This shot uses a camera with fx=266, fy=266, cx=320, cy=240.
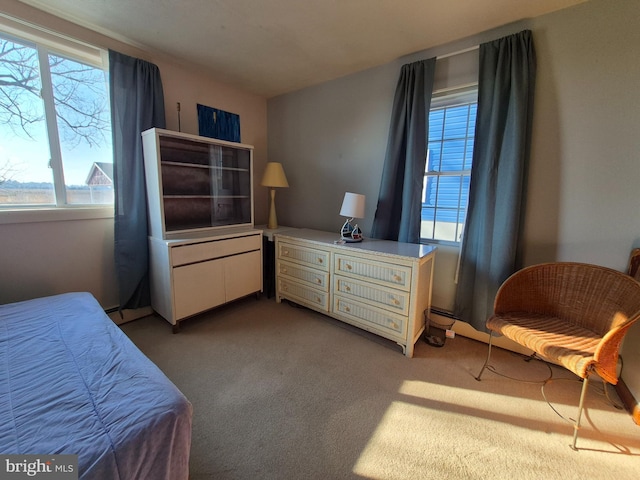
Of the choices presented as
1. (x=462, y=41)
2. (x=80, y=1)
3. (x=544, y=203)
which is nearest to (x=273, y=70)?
(x=80, y=1)

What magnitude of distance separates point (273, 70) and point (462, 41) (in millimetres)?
1736

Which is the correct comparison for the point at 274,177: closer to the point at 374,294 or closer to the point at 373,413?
the point at 374,294

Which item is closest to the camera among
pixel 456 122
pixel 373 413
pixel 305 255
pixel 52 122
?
pixel 373 413

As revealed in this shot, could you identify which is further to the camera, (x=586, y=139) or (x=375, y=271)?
(x=375, y=271)

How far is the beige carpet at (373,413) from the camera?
4.04 ft

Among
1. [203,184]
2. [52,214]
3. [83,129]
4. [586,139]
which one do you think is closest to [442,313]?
[586,139]

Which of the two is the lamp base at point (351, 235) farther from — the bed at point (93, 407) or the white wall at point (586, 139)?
the bed at point (93, 407)

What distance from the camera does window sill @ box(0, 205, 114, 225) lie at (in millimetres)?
1878

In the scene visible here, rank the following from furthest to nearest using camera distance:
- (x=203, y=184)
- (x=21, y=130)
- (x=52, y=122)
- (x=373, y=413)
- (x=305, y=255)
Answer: (x=203, y=184)
(x=305, y=255)
(x=52, y=122)
(x=21, y=130)
(x=373, y=413)

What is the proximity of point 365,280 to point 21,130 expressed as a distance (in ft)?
9.18

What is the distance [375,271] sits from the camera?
2.15 meters

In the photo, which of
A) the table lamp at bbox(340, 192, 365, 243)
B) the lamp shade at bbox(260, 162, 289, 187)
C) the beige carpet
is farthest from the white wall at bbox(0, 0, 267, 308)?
the table lamp at bbox(340, 192, 365, 243)

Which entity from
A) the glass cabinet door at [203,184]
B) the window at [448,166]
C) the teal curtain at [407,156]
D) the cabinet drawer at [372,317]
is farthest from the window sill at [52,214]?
the window at [448,166]

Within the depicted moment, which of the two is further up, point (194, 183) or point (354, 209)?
point (194, 183)
